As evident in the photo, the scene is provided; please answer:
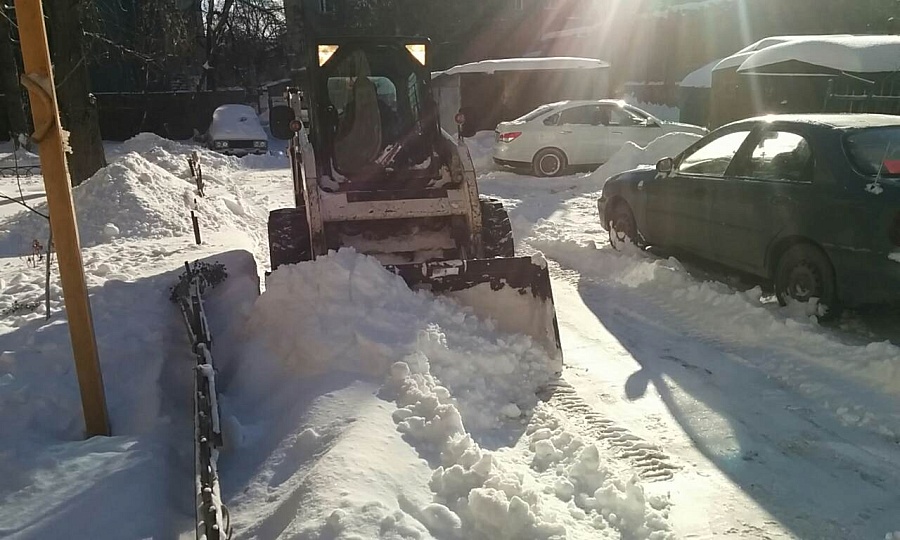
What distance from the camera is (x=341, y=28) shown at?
33656mm

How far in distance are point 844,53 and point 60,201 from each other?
53.6 feet

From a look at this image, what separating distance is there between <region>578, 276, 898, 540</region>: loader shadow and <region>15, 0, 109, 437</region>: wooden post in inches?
133

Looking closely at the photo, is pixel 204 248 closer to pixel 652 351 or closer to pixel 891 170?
pixel 652 351

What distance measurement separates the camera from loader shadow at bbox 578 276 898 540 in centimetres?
345

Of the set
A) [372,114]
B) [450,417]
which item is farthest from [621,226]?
[450,417]

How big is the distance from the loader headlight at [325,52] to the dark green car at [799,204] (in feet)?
12.4

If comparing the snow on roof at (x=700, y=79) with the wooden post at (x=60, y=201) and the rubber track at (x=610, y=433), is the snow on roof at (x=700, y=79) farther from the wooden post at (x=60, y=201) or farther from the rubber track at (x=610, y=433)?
the wooden post at (x=60, y=201)

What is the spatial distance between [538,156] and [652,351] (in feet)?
36.4

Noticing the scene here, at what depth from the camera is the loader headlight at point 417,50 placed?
23.5 feet

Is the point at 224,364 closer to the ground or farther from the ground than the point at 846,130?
closer to the ground

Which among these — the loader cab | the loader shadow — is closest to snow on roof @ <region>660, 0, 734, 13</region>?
the loader cab

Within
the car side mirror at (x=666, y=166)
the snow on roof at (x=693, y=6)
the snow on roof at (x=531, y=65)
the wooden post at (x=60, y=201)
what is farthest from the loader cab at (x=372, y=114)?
the snow on roof at (x=693, y=6)

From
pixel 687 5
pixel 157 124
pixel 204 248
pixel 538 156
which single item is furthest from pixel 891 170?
pixel 157 124

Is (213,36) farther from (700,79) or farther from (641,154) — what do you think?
(641,154)
